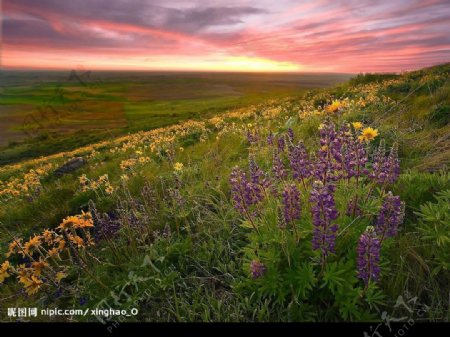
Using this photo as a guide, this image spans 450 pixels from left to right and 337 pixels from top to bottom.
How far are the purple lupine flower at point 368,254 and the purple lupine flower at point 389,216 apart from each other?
0.26m

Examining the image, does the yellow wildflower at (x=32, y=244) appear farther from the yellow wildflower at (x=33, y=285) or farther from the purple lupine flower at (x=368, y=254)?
the purple lupine flower at (x=368, y=254)

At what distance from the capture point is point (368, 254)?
6.95 feet

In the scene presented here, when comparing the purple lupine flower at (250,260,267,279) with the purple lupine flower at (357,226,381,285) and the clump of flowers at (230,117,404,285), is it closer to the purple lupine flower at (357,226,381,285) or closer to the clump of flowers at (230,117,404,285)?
the clump of flowers at (230,117,404,285)

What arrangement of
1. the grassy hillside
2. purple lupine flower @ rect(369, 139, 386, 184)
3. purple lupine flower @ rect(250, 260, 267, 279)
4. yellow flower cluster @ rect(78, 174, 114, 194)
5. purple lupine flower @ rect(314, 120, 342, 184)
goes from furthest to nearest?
yellow flower cluster @ rect(78, 174, 114, 194) < purple lupine flower @ rect(314, 120, 342, 184) < purple lupine flower @ rect(369, 139, 386, 184) < purple lupine flower @ rect(250, 260, 267, 279) < the grassy hillside

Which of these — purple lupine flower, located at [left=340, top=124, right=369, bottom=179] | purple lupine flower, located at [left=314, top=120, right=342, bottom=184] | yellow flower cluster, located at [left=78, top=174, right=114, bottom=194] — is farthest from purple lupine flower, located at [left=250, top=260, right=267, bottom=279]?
yellow flower cluster, located at [left=78, top=174, right=114, bottom=194]

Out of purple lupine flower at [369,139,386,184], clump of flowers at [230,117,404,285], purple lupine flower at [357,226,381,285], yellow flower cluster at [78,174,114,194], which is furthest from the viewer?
yellow flower cluster at [78,174,114,194]

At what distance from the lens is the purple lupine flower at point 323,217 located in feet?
6.99

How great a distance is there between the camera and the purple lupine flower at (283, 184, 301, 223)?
2.47 meters

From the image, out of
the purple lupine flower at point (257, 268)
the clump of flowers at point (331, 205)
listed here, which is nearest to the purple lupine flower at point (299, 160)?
the clump of flowers at point (331, 205)

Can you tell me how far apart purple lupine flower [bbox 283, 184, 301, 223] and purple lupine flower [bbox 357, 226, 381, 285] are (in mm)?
551

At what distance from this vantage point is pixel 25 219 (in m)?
6.29

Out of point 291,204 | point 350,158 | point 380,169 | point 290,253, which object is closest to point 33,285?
point 290,253

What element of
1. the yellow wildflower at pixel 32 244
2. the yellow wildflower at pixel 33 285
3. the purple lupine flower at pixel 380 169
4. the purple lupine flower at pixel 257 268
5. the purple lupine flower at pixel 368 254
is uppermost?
the purple lupine flower at pixel 380 169
